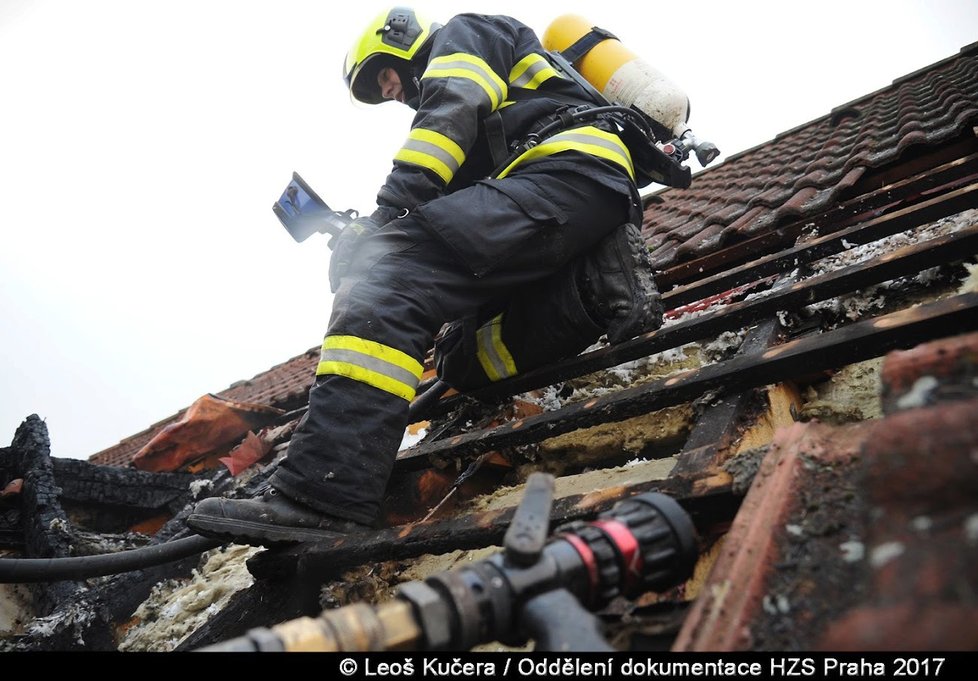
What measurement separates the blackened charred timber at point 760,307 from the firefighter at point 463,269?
97 mm

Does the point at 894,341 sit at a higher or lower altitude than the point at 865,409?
higher

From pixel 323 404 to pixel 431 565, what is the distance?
545 mm

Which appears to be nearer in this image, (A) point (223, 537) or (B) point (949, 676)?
(B) point (949, 676)

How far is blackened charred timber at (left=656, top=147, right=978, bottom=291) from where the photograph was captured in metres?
2.43

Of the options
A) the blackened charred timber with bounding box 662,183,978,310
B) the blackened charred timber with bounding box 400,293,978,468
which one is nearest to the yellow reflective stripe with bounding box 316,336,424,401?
the blackened charred timber with bounding box 400,293,978,468

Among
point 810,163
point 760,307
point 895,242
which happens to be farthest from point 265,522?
point 810,163

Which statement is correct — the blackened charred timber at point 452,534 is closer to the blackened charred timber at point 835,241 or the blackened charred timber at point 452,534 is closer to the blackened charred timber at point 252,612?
the blackened charred timber at point 252,612

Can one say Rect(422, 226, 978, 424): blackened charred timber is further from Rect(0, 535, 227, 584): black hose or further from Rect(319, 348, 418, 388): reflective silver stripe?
Rect(0, 535, 227, 584): black hose

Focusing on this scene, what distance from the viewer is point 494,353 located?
2.36 m

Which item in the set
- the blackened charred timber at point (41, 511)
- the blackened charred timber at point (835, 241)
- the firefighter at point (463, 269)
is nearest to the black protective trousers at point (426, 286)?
the firefighter at point (463, 269)

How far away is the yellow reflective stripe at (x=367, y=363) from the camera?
1.82 metres

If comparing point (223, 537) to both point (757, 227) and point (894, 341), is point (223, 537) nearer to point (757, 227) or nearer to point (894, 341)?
point (894, 341)

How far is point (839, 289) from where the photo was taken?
1.75m

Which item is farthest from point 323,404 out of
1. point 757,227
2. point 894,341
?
point 757,227
